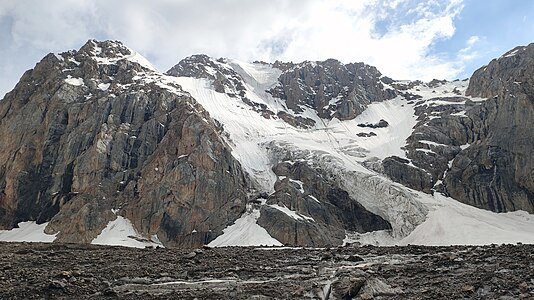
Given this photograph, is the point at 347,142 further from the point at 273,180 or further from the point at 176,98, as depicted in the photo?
the point at 176,98

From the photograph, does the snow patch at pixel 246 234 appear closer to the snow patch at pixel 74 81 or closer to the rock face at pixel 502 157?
the rock face at pixel 502 157

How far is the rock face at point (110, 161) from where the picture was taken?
73.8 meters

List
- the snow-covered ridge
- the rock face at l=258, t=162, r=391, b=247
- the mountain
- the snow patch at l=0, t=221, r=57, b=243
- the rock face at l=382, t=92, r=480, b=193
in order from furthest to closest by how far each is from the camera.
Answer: the snow-covered ridge
the rock face at l=382, t=92, r=480, b=193
the snow patch at l=0, t=221, r=57, b=243
the mountain
the rock face at l=258, t=162, r=391, b=247

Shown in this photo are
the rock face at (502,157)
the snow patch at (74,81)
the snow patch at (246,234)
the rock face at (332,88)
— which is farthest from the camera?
the rock face at (332,88)

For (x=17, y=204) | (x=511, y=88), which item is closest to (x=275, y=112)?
(x=511, y=88)

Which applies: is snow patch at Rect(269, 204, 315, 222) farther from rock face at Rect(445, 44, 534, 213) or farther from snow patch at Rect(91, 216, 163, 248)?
rock face at Rect(445, 44, 534, 213)

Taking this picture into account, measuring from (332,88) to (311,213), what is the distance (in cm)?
9756

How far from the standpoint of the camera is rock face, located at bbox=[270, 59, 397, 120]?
487 ft

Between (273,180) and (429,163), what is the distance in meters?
31.9

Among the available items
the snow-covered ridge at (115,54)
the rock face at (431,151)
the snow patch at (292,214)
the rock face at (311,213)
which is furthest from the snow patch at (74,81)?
the rock face at (431,151)

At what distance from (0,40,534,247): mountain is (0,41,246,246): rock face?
0.79 ft

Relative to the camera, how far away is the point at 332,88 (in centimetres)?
16488

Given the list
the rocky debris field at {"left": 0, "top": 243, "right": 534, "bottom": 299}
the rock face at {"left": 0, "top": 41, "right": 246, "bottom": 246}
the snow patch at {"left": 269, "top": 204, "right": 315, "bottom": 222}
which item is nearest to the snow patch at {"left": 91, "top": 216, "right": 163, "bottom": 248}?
the rock face at {"left": 0, "top": 41, "right": 246, "bottom": 246}

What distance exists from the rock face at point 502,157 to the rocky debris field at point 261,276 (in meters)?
58.5
